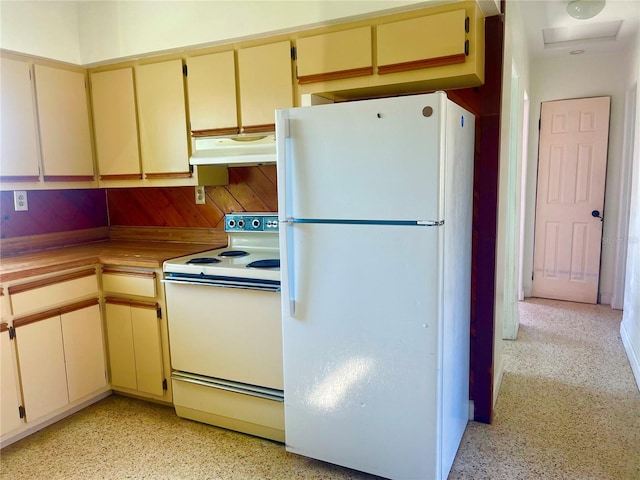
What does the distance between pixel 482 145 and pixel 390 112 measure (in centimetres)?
82

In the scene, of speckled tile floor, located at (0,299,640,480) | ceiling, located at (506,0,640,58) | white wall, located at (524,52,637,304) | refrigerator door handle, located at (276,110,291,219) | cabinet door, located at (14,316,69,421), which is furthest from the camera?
white wall, located at (524,52,637,304)

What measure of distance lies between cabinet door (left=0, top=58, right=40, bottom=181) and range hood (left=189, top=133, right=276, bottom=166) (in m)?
0.98

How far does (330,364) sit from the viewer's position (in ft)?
6.61

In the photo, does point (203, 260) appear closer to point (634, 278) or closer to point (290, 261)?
point (290, 261)

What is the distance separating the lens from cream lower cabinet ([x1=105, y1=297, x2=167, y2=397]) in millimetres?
2658

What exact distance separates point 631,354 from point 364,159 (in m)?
2.73

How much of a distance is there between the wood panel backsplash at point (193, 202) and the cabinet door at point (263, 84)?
452 millimetres

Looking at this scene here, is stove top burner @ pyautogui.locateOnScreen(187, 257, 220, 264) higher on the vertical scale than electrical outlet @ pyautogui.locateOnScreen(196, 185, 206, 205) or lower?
lower

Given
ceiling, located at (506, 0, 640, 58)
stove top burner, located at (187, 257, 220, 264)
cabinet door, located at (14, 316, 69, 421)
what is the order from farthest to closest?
ceiling, located at (506, 0, 640, 58) < stove top burner, located at (187, 257, 220, 264) < cabinet door, located at (14, 316, 69, 421)

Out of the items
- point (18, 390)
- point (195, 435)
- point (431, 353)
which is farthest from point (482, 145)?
point (18, 390)

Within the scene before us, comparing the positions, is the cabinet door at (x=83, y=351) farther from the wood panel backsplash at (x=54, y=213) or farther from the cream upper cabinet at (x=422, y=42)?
the cream upper cabinet at (x=422, y=42)

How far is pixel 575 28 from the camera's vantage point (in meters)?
3.74

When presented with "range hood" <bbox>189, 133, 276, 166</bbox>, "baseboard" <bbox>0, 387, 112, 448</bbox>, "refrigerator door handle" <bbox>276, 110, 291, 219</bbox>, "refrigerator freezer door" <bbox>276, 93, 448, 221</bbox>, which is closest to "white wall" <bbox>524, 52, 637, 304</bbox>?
"range hood" <bbox>189, 133, 276, 166</bbox>

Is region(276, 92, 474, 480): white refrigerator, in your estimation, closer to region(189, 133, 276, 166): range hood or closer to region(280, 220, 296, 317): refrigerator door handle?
region(280, 220, 296, 317): refrigerator door handle
